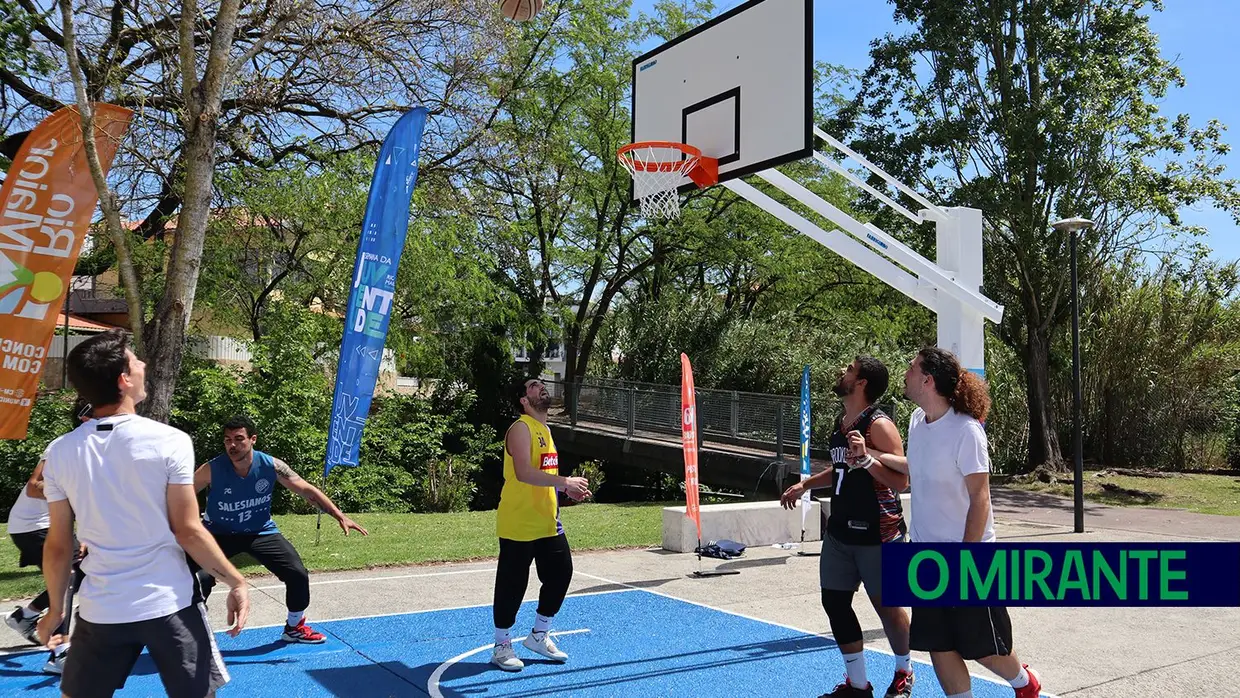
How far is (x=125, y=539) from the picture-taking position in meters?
3.25

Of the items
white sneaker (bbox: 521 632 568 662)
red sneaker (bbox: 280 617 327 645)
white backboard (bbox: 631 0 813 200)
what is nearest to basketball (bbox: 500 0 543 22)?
white backboard (bbox: 631 0 813 200)

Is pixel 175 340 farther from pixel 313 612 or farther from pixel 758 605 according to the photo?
pixel 758 605

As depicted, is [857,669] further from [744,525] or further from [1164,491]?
[1164,491]

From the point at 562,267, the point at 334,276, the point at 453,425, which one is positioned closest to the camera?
the point at 334,276

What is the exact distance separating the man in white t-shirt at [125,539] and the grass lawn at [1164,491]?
1886 cm

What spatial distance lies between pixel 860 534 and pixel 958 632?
1.12 m

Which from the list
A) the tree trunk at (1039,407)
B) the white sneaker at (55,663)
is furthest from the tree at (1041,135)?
the white sneaker at (55,663)

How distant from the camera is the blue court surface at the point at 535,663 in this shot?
215 inches

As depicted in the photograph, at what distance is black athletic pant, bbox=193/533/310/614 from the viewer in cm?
623

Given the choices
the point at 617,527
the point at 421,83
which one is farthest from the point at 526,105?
the point at 617,527

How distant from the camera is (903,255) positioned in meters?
7.68

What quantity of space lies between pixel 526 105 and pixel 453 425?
9178 mm

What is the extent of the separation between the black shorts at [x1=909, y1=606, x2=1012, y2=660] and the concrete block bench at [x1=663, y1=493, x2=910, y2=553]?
718 centimetres

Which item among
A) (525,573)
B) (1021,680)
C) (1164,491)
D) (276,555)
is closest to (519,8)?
(276,555)
